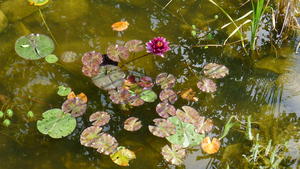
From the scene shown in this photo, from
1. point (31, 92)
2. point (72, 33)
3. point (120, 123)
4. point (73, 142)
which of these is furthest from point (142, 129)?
point (72, 33)

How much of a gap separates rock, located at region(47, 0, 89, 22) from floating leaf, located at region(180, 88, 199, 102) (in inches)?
47.4

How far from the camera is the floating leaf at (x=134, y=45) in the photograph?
103 inches

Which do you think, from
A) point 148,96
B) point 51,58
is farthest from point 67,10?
point 148,96

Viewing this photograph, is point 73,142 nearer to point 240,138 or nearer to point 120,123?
point 120,123

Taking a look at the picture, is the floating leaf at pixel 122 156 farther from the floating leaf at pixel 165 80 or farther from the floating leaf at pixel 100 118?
the floating leaf at pixel 165 80

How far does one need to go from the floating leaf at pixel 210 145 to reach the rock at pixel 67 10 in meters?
1.57

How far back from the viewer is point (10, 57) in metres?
2.68

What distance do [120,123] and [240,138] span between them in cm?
78

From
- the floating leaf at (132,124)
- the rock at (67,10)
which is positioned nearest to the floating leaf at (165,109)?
the floating leaf at (132,124)

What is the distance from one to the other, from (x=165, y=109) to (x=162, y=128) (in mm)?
154

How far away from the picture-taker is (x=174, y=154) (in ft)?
6.86

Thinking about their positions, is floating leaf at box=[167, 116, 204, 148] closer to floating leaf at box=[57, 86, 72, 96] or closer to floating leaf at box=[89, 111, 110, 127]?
floating leaf at box=[89, 111, 110, 127]

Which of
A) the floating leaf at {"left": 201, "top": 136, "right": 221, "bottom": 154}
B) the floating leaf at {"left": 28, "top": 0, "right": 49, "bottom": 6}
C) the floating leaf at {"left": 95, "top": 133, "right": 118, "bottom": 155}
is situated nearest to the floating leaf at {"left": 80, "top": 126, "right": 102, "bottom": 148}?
the floating leaf at {"left": 95, "top": 133, "right": 118, "bottom": 155}

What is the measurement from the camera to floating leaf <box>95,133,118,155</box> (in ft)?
6.86
